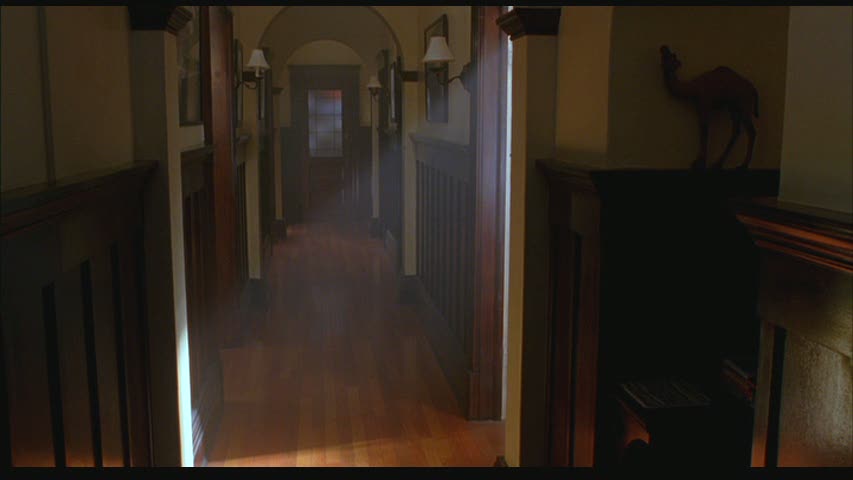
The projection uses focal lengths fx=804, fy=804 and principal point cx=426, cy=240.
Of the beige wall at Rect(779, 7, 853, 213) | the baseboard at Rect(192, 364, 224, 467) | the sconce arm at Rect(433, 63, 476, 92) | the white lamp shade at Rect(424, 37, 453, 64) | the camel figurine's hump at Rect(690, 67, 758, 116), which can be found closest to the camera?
the beige wall at Rect(779, 7, 853, 213)

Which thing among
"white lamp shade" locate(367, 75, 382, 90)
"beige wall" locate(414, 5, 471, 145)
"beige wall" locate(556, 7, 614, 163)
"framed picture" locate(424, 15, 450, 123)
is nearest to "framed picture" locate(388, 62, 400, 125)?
"white lamp shade" locate(367, 75, 382, 90)

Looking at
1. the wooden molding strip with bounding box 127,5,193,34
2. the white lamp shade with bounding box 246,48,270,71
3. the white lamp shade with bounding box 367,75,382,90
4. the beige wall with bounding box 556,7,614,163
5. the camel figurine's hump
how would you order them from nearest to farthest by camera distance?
the camel figurine's hump → the beige wall with bounding box 556,7,614,163 → the wooden molding strip with bounding box 127,5,193,34 → the white lamp shade with bounding box 246,48,270,71 → the white lamp shade with bounding box 367,75,382,90

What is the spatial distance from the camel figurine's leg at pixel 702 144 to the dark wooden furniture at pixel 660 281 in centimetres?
8

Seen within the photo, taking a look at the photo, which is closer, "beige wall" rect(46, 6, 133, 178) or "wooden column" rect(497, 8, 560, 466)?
"beige wall" rect(46, 6, 133, 178)

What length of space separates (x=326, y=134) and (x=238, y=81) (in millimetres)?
6982

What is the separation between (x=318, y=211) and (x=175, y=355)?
10780 mm

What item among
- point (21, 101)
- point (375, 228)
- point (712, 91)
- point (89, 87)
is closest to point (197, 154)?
point (89, 87)

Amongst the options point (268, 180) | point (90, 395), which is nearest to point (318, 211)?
point (268, 180)

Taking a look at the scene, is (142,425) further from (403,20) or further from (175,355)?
(403,20)

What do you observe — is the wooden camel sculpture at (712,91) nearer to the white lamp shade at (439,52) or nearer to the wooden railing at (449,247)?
the wooden railing at (449,247)

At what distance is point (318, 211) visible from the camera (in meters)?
13.9

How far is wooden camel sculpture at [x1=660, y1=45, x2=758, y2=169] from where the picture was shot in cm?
249

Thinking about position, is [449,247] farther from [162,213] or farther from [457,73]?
[162,213]

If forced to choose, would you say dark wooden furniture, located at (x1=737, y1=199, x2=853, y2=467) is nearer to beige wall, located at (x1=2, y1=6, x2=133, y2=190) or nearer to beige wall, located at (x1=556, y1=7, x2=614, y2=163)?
beige wall, located at (x1=556, y1=7, x2=614, y2=163)
